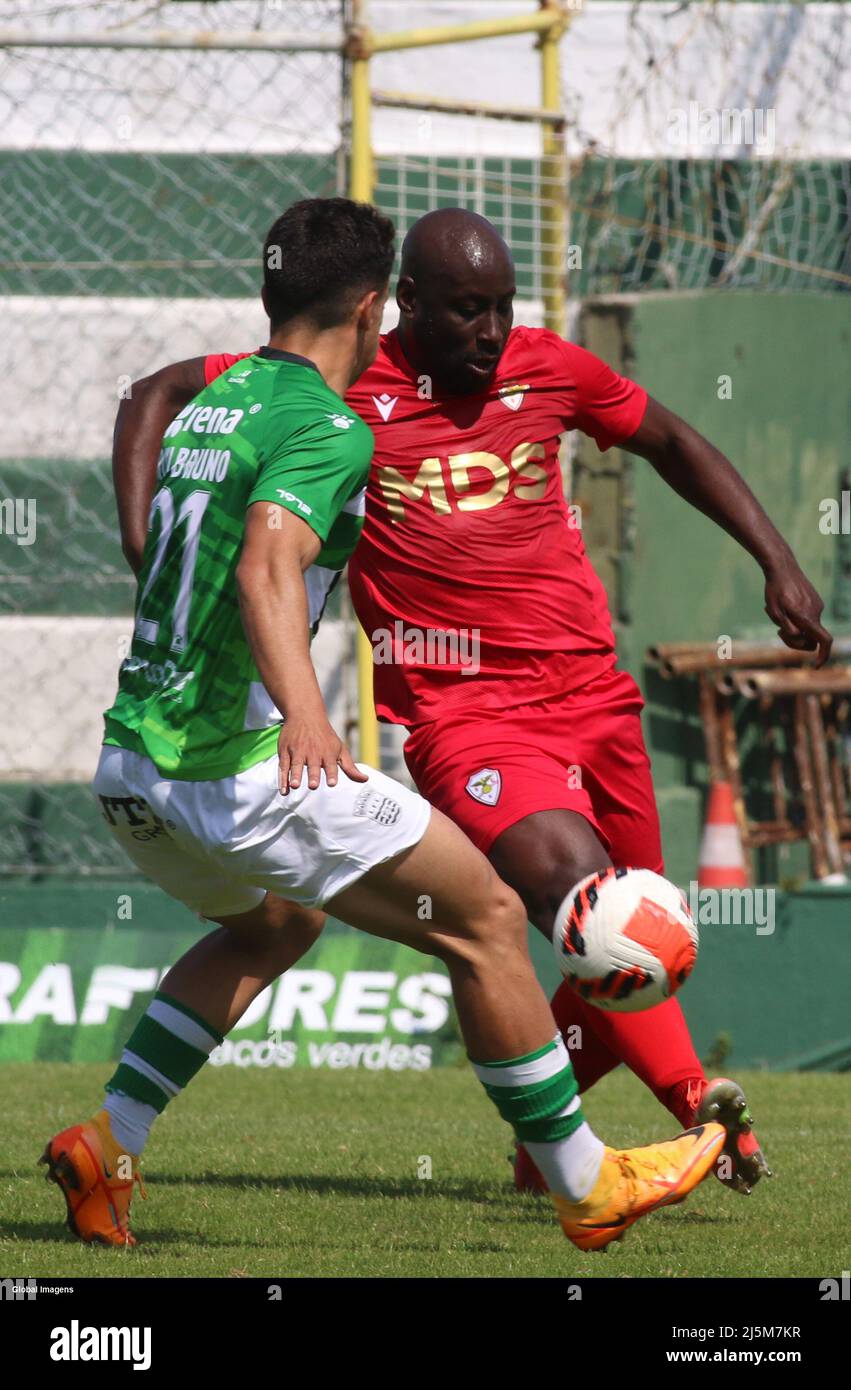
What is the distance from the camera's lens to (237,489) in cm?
422

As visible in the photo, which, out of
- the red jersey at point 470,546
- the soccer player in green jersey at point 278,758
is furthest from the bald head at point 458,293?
the soccer player in green jersey at point 278,758


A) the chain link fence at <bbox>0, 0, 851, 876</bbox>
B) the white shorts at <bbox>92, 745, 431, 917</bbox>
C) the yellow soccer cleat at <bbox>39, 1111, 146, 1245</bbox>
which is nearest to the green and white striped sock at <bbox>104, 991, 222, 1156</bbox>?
the yellow soccer cleat at <bbox>39, 1111, 146, 1245</bbox>

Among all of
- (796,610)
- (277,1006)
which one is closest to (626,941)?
(796,610)

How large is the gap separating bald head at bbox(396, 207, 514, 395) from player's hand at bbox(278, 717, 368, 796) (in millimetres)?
1831

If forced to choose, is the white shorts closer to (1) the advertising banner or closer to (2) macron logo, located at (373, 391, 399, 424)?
(2) macron logo, located at (373, 391, 399, 424)

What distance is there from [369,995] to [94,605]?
3.13m

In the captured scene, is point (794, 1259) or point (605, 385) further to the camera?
point (605, 385)

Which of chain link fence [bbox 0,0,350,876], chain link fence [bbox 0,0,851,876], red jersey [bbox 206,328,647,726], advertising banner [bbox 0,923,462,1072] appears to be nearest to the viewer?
red jersey [bbox 206,328,647,726]

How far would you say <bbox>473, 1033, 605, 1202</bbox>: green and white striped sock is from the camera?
171 inches

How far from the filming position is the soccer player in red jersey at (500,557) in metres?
5.29

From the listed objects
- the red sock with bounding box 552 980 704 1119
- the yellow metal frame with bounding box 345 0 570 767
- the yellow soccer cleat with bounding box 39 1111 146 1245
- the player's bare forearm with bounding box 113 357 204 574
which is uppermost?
the yellow metal frame with bounding box 345 0 570 767

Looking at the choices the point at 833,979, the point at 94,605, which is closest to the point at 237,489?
the point at 833,979

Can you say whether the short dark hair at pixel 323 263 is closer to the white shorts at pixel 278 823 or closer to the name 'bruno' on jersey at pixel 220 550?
the name 'bruno' on jersey at pixel 220 550
